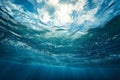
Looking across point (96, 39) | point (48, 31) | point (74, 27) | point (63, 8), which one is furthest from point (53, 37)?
point (63, 8)

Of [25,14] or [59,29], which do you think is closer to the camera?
[25,14]

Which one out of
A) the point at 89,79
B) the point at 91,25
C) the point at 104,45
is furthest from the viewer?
the point at 89,79

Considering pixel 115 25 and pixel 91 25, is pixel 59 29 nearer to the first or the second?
pixel 91 25

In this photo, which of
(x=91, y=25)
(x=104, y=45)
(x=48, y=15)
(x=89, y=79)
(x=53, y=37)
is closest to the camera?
(x=48, y=15)

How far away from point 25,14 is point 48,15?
1.89 meters

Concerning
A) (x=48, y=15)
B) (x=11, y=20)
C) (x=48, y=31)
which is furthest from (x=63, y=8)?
(x=11, y=20)

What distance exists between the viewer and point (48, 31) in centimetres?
1450

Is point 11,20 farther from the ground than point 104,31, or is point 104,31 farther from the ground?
point 11,20

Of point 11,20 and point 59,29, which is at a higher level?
point 11,20

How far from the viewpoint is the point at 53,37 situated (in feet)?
53.9

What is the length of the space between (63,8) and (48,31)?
4.47 m

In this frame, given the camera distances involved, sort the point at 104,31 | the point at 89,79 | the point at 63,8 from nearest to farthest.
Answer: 1. the point at 63,8
2. the point at 104,31
3. the point at 89,79

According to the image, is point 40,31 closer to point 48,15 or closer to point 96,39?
point 48,15

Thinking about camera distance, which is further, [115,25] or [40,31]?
[40,31]
